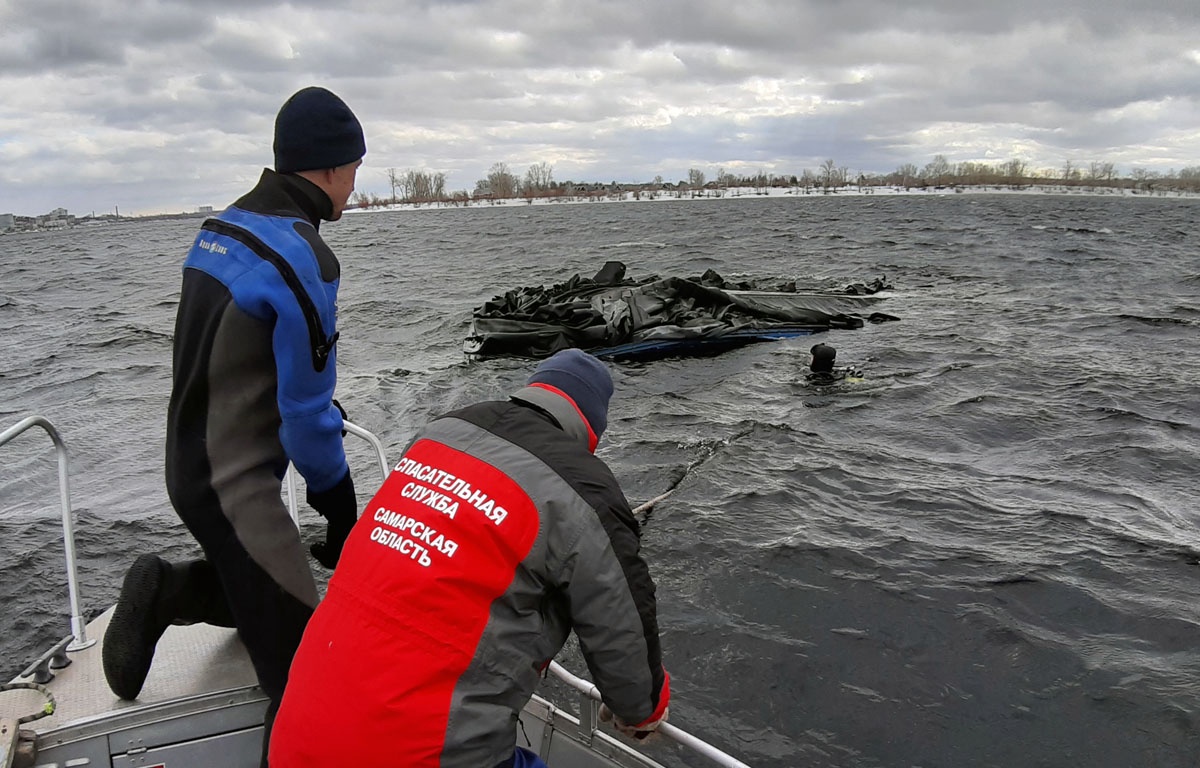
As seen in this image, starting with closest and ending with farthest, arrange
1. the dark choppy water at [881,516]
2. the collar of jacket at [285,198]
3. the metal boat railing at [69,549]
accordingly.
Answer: the collar of jacket at [285,198] → the metal boat railing at [69,549] → the dark choppy water at [881,516]

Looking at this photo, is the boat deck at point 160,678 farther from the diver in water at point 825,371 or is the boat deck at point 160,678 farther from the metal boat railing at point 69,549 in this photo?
the diver in water at point 825,371

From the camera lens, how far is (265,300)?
231 cm

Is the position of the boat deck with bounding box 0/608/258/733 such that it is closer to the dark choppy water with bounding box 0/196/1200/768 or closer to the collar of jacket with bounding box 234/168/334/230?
the collar of jacket with bounding box 234/168/334/230

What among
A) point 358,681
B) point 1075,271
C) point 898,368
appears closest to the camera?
point 358,681

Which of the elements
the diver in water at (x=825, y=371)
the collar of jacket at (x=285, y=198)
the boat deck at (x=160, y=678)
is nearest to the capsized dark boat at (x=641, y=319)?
the diver in water at (x=825, y=371)

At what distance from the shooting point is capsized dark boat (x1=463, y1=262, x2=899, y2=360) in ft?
46.6

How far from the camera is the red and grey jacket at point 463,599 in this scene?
1.81 meters

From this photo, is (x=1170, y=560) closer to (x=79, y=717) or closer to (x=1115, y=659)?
(x=1115, y=659)

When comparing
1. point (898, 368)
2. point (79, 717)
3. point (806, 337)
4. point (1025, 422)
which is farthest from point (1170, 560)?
point (806, 337)

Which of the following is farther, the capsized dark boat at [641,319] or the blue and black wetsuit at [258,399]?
A: the capsized dark boat at [641,319]

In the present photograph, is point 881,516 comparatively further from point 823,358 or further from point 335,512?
point 335,512

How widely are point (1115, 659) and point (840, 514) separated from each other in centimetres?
260

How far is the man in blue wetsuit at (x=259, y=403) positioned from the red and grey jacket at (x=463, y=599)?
0.60 meters

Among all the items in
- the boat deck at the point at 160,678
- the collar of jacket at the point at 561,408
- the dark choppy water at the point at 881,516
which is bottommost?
the dark choppy water at the point at 881,516
